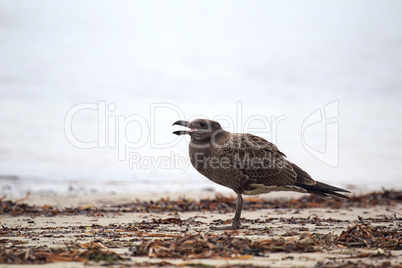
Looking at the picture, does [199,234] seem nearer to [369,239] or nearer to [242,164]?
[369,239]

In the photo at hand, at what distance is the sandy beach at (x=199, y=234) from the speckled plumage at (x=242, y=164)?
0.48 meters

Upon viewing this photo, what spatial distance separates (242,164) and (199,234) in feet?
7.16

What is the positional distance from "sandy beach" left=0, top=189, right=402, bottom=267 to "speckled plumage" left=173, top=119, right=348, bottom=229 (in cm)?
48

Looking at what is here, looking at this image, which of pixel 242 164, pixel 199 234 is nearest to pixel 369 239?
pixel 199 234

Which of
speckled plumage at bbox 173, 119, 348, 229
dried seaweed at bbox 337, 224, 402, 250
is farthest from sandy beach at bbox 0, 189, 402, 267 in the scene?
speckled plumage at bbox 173, 119, 348, 229

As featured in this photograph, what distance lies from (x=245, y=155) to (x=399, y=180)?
9.18 meters

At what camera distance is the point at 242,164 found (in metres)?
6.91

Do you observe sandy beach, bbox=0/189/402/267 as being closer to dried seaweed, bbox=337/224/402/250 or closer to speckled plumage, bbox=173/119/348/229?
dried seaweed, bbox=337/224/402/250

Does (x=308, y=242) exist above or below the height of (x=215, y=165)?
below

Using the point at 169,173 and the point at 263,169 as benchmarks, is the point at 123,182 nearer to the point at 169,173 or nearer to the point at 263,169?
the point at 169,173

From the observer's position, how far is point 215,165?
22.6 feet

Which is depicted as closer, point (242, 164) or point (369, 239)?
point (369, 239)

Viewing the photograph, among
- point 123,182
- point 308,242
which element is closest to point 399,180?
point 123,182

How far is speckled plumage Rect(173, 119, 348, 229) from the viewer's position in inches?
271
